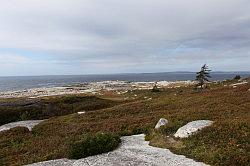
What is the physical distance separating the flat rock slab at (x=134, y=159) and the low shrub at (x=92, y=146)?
0.50 m

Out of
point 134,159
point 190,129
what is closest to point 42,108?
point 190,129

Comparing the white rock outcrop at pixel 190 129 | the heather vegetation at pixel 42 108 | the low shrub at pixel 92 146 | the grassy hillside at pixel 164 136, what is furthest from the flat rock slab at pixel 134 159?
the heather vegetation at pixel 42 108

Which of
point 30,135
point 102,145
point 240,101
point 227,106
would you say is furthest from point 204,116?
→ point 30,135

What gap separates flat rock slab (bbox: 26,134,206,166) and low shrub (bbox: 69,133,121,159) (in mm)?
495

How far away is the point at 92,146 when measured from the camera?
71.2 feet

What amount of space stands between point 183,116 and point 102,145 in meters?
12.3

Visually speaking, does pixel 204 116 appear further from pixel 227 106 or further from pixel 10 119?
pixel 10 119

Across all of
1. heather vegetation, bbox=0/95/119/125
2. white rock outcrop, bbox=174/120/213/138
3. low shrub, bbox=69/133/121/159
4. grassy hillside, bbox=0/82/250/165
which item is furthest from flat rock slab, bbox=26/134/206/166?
heather vegetation, bbox=0/95/119/125

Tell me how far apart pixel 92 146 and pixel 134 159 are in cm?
325

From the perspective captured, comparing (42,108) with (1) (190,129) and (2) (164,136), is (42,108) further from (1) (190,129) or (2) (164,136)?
(1) (190,129)

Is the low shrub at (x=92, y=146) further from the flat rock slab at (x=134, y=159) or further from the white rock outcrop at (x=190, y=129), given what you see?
the white rock outcrop at (x=190, y=129)

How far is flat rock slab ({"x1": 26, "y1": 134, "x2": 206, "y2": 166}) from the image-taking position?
1880 centimetres

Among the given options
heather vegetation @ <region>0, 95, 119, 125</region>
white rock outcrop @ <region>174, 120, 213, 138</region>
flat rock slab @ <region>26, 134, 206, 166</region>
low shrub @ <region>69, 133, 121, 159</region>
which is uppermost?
white rock outcrop @ <region>174, 120, 213, 138</region>

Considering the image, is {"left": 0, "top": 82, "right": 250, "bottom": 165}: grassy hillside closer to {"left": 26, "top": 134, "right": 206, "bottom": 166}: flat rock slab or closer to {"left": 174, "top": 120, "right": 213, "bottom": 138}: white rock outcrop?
{"left": 174, "top": 120, "right": 213, "bottom": 138}: white rock outcrop
